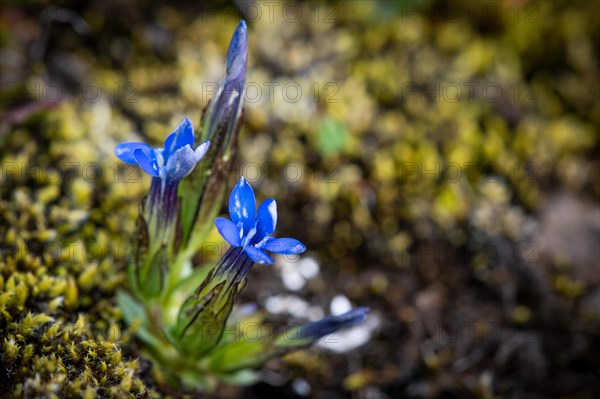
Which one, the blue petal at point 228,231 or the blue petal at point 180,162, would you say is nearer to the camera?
the blue petal at point 228,231

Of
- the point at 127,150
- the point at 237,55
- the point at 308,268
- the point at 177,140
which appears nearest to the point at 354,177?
the point at 308,268

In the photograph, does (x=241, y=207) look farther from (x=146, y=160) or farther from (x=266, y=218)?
(x=146, y=160)

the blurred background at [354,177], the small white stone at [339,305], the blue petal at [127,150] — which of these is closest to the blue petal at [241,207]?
the blue petal at [127,150]

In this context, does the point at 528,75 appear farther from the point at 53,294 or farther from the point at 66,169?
the point at 53,294

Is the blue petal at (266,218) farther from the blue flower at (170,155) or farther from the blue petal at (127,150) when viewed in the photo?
the blue petal at (127,150)

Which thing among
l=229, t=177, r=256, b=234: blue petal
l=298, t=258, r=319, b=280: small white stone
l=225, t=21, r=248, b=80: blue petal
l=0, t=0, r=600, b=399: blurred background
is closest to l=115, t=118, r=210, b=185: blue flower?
l=229, t=177, r=256, b=234: blue petal

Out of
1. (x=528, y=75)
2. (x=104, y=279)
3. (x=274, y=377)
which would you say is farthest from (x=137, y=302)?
(x=528, y=75)

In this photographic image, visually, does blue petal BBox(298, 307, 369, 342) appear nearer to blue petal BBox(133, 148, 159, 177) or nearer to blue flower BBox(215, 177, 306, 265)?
blue flower BBox(215, 177, 306, 265)
